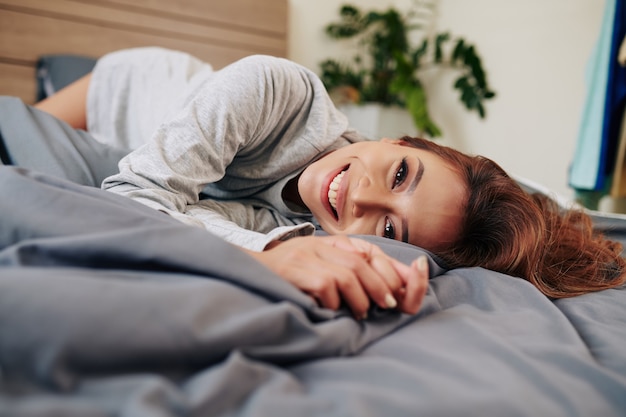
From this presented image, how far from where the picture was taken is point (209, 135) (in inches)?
32.3

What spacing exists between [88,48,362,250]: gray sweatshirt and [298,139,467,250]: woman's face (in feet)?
0.35

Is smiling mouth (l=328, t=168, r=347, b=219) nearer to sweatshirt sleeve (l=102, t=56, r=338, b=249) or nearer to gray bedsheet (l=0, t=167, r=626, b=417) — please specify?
sweatshirt sleeve (l=102, t=56, r=338, b=249)

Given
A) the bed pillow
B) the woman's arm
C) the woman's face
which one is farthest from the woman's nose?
the bed pillow

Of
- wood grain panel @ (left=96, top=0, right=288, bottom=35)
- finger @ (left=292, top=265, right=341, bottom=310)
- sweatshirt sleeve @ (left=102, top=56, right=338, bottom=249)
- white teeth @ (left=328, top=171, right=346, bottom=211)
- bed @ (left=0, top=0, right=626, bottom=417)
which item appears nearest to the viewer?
bed @ (left=0, top=0, right=626, bottom=417)

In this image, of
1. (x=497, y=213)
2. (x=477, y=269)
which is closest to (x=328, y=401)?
(x=477, y=269)

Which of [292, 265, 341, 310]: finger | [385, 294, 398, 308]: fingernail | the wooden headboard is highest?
the wooden headboard

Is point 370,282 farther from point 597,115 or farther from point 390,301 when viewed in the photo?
point 597,115

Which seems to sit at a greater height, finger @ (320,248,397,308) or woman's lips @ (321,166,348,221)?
finger @ (320,248,397,308)

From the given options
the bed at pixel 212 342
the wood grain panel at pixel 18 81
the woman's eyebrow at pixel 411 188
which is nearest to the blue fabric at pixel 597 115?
the woman's eyebrow at pixel 411 188

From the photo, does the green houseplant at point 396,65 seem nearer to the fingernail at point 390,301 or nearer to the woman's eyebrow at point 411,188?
the woman's eyebrow at point 411,188

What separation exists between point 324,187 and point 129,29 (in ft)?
5.99

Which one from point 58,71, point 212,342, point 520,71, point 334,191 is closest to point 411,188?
point 334,191

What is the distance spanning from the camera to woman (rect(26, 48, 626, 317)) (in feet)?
2.54

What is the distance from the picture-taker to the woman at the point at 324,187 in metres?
0.77
